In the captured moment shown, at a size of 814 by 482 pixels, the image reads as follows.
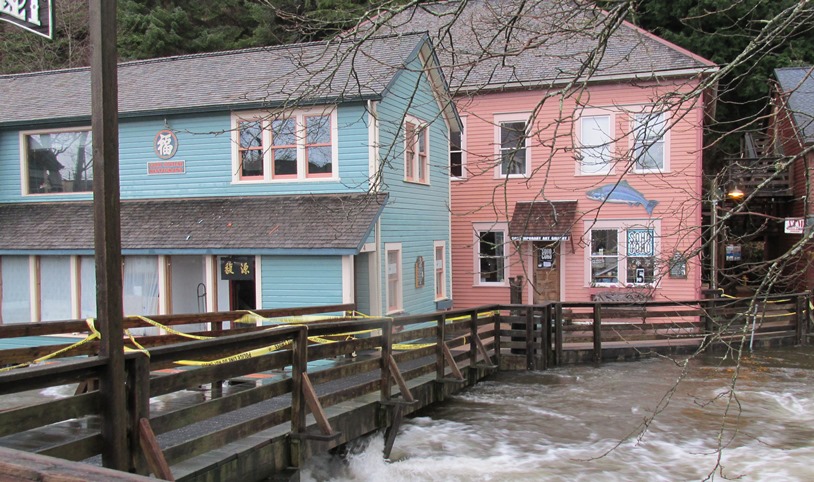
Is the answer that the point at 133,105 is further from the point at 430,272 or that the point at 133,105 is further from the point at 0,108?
the point at 430,272

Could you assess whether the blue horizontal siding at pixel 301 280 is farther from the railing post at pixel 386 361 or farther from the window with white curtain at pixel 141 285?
the railing post at pixel 386 361

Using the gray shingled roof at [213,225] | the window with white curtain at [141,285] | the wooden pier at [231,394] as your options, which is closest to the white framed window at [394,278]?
the gray shingled roof at [213,225]

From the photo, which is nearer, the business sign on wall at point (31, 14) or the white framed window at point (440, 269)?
the business sign on wall at point (31, 14)

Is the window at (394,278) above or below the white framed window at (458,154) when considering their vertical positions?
below

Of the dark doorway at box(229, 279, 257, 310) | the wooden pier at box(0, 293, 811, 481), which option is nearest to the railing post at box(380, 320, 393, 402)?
the wooden pier at box(0, 293, 811, 481)

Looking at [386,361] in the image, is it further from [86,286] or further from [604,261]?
[604,261]

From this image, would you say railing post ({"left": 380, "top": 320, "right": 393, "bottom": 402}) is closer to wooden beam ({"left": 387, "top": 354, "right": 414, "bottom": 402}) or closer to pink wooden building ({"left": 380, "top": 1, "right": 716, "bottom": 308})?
wooden beam ({"left": 387, "top": 354, "right": 414, "bottom": 402})

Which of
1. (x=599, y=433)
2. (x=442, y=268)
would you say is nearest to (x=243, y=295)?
(x=442, y=268)

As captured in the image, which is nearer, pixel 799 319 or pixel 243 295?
pixel 243 295

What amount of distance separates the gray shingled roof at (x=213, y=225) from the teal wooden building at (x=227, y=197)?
34mm

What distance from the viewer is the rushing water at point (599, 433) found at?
7.77 m

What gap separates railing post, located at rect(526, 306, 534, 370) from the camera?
13.0 meters

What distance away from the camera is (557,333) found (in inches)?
536

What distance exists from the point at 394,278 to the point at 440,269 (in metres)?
3.03
